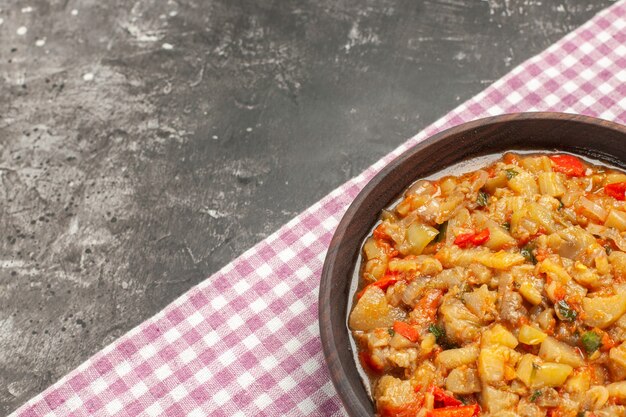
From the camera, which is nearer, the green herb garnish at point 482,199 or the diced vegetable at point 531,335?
the diced vegetable at point 531,335

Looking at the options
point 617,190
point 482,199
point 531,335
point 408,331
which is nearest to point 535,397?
point 531,335

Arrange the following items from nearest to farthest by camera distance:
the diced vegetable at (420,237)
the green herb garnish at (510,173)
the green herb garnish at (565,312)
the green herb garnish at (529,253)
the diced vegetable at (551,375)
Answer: the diced vegetable at (551,375) → the green herb garnish at (565,312) → the green herb garnish at (529,253) → the diced vegetable at (420,237) → the green herb garnish at (510,173)

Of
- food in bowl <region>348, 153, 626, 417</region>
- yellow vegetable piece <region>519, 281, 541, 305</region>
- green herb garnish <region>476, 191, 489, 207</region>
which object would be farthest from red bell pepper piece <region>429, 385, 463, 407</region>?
green herb garnish <region>476, 191, 489, 207</region>

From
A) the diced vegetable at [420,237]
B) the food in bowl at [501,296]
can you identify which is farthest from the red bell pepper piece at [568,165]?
the diced vegetable at [420,237]

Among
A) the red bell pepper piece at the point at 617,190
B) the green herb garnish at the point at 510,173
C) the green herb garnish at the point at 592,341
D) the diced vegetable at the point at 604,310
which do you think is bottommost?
the green herb garnish at the point at 592,341

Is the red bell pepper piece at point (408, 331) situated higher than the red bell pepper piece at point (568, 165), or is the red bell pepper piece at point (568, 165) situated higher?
the red bell pepper piece at point (568, 165)

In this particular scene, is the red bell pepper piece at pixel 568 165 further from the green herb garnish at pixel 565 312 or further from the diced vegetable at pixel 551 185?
the green herb garnish at pixel 565 312

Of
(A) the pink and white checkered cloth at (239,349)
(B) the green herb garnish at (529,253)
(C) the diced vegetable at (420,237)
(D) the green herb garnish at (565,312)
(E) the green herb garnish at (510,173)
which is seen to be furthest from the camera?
(A) the pink and white checkered cloth at (239,349)
